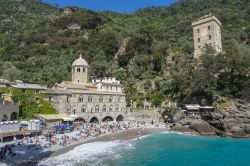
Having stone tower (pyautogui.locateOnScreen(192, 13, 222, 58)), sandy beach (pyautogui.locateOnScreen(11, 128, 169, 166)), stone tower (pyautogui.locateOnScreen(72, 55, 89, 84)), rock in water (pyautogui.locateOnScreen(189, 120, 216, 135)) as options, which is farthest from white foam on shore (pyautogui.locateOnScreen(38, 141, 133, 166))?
stone tower (pyautogui.locateOnScreen(192, 13, 222, 58))

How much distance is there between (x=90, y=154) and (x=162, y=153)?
28.4 ft

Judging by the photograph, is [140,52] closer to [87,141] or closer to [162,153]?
[87,141]

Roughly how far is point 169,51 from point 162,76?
11.3 meters

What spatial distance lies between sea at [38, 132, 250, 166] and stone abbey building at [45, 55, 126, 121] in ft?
52.0

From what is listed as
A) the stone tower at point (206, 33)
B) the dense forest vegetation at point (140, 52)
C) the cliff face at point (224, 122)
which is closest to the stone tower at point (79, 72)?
the dense forest vegetation at point (140, 52)

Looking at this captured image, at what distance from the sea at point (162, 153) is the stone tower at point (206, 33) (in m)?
29.6

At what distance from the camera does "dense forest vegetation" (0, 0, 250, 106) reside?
57312 millimetres

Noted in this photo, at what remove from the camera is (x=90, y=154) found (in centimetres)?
3350

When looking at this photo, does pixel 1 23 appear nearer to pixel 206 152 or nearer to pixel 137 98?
pixel 137 98

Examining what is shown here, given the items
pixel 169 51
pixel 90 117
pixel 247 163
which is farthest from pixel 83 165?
pixel 169 51

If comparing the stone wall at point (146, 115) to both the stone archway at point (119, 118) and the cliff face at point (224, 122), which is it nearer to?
Result: the stone archway at point (119, 118)

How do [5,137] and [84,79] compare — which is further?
[84,79]

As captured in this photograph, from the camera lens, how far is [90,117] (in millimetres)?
58906

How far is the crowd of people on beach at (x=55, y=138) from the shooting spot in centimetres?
3395
